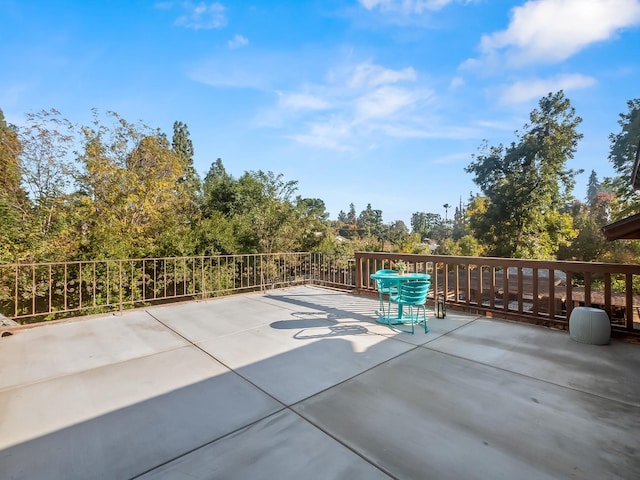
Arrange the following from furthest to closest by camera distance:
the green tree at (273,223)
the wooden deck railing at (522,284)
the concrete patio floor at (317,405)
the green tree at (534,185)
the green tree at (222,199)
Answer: the green tree at (534,185) → the green tree at (222,199) → the green tree at (273,223) → the wooden deck railing at (522,284) → the concrete patio floor at (317,405)

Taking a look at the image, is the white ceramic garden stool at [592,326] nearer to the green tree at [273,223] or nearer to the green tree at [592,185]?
the green tree at [273,223]

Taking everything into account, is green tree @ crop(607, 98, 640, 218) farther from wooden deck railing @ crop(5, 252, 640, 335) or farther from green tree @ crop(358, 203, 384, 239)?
green tree @ crop(358, 203, 384, 239)

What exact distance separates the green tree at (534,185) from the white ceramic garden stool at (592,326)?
1151 centimetres

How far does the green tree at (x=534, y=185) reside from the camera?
43.5 ft

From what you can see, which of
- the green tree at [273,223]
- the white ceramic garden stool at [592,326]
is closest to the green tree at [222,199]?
the green tree at [273,223]

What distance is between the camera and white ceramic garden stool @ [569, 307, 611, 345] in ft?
10.8

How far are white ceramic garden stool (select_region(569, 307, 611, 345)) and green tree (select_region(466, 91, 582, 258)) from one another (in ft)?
37.8

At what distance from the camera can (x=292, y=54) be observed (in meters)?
6.70

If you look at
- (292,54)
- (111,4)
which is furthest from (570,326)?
(111,4)

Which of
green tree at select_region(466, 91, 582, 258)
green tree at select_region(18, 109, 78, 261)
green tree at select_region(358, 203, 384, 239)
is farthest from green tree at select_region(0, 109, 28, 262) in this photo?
Answer: green tree at select_region(358, 203, 384, 239)

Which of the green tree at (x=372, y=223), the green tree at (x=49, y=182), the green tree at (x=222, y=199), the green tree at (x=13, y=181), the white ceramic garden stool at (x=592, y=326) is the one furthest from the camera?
the green tree at (x=372, y=223)

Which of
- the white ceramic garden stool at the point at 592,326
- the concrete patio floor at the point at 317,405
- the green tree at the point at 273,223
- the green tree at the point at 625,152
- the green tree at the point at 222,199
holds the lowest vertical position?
the concrete patio floor at the point at 317,405

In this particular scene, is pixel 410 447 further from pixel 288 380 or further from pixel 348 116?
pixel 348 116

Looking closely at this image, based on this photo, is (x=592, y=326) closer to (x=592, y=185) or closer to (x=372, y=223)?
(x=372, y=223)
